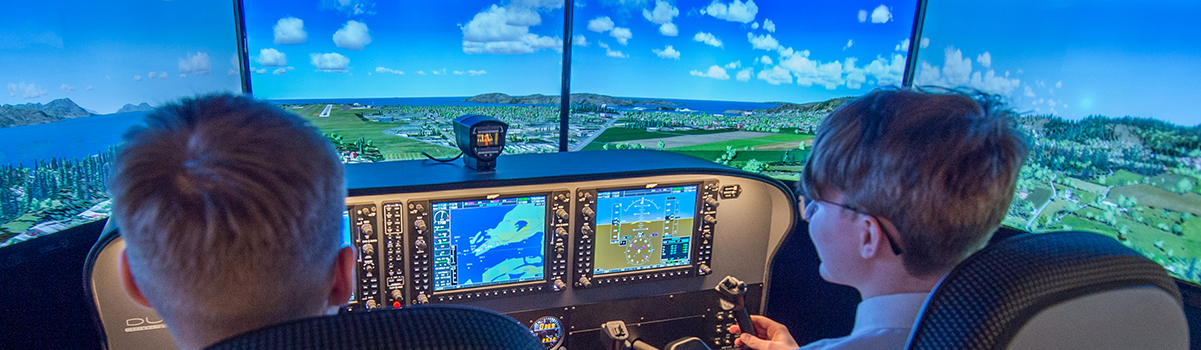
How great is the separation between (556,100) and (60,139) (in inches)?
70.3

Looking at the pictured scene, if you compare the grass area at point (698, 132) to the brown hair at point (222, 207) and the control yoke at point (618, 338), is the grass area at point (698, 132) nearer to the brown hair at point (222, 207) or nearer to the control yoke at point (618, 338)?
the control yoke at point (618, 338)

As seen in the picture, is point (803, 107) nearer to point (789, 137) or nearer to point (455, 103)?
point (789, 137)

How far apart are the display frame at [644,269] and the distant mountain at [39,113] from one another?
5.75 feet

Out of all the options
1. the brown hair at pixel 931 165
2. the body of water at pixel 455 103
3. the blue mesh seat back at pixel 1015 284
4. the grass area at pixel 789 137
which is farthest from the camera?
the grass area at pixel 789 137

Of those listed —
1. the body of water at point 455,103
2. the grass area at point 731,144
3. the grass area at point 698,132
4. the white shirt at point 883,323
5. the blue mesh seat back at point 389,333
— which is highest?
the body of water at point 455,103

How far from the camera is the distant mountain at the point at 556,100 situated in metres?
2.61

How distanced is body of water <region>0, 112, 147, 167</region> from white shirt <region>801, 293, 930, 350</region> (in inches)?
78.8

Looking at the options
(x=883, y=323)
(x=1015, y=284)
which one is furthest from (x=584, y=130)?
(x=1015, y=284)

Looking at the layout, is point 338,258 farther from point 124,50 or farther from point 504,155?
point 124,50

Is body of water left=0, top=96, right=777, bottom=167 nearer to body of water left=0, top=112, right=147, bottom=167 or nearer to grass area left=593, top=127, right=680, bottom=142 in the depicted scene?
body of water left=0, top=112, right=147, bottom=167

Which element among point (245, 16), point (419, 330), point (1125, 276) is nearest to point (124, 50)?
point (245, 16)

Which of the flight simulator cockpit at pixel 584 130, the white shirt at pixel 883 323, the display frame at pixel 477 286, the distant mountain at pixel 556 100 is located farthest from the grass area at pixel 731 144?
the white shirt at pixel 883 323

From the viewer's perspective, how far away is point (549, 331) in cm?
197

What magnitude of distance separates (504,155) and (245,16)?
1.07m
